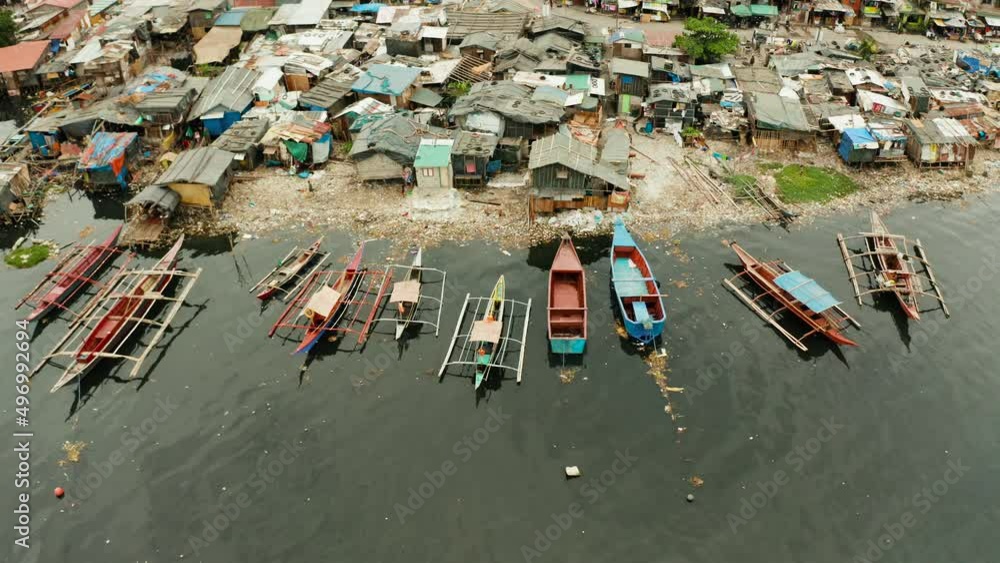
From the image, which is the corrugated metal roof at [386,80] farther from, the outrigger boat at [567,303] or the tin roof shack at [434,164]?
the outrigger boat at [567,303]

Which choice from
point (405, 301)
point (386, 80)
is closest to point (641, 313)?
point (405, 301)

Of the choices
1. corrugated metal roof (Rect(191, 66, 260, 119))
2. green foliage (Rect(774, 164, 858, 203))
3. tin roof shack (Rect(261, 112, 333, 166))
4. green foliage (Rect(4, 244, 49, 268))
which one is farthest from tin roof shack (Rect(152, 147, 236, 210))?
green foliage (Rect(774, 164, 858, 203))

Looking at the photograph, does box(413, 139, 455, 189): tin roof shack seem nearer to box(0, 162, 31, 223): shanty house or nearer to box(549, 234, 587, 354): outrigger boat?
box(549, 234, 587, 354): outrigger boat

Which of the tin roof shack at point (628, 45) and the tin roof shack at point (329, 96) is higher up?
the tin roof shack at point (628, 45)

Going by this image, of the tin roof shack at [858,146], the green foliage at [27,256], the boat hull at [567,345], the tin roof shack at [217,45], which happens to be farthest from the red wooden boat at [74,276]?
the tin roof shack at [858,146]

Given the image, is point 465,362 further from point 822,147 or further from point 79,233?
point 822,147
